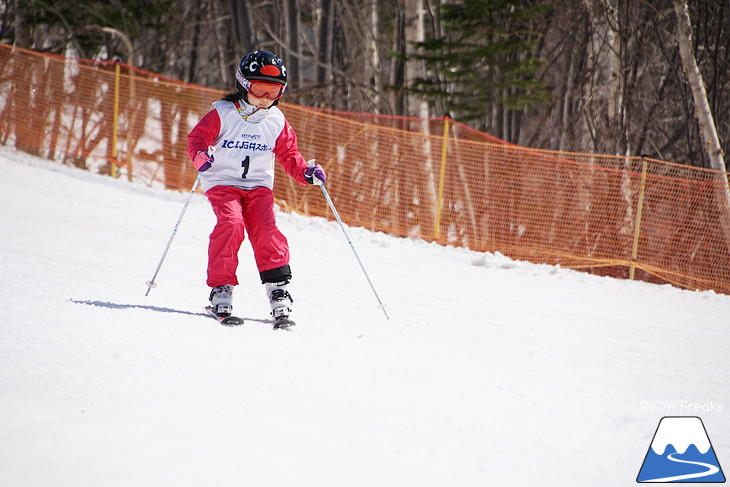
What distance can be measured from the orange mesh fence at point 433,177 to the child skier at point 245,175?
19.8 ft

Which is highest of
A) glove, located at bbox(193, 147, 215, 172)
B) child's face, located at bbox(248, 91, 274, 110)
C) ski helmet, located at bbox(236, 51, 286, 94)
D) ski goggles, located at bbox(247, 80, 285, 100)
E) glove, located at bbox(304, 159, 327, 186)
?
ski helmet, located at bbox(236, 51, 286, 94)

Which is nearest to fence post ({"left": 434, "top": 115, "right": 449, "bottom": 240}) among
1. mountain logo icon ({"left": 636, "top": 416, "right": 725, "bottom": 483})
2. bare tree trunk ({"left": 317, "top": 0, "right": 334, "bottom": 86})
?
bare tree trunk ({"left": 317, "top": 0, "right": 334, "bottom": 86})

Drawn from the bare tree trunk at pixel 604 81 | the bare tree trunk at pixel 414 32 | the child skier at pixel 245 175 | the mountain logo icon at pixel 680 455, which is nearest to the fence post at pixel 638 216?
the bare tree trunk at pixel 604 81

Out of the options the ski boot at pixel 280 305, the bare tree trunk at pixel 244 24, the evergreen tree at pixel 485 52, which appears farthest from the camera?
the bare tree trunk at pixel 244 24

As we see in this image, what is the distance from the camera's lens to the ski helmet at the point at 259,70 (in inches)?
191

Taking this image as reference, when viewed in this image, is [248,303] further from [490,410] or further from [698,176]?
[698,176]

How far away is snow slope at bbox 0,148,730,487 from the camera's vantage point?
2.70 metres

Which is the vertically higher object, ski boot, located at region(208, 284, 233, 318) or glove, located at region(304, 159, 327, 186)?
glove, located at region(304, 159, 327, 186)

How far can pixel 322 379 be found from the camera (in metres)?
3.69

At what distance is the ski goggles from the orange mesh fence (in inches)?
239

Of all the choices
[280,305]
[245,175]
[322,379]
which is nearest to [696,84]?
[245,175]

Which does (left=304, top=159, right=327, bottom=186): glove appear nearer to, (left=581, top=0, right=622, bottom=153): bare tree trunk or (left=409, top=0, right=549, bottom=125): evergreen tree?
(left=409, top=0, right=549, bottom=125): evergreen tree

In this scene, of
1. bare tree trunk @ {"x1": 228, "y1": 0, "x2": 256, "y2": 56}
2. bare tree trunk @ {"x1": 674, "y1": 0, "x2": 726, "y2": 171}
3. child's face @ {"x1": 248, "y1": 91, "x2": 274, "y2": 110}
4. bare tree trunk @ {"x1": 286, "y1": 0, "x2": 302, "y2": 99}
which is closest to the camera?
child's face @ {"x1": 248, "y1": 91, "x2": 274, "y2": 110}

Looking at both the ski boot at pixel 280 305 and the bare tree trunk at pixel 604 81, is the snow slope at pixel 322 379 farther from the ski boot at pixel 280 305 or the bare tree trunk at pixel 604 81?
the bare tree trunk at pixel 604 81
